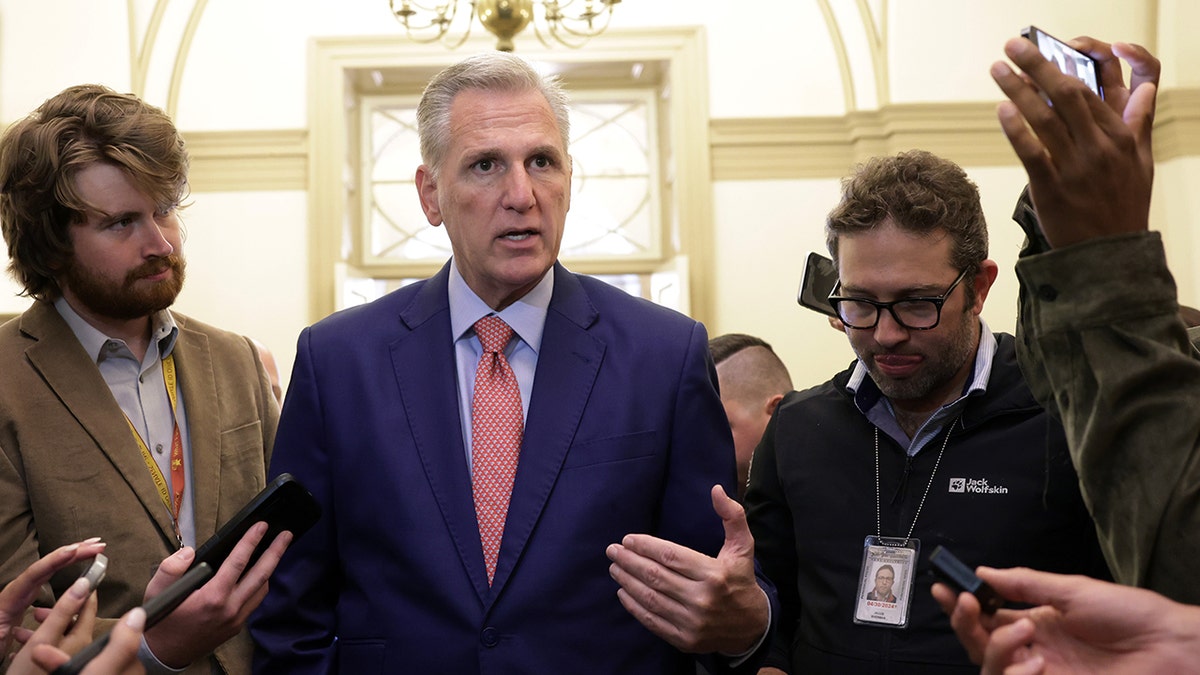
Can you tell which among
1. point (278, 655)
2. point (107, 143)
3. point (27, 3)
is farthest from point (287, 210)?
point (278, 655)

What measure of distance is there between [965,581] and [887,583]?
100 cm

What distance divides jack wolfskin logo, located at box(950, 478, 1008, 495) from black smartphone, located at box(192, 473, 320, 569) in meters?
1.18

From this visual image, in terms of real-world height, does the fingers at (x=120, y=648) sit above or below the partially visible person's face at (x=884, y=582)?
above

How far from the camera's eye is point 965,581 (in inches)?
50.3

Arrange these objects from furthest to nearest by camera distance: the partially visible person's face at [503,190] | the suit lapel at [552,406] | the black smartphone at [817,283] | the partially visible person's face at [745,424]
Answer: the partially visible person's face at [745,424] < the black smartphone at [817,283] < the partially visible person's face at [503,190] < the suit lapel at [552,406]

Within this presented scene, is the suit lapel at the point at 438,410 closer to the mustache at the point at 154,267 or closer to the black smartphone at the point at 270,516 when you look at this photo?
the black smartphone at the point at 270,516

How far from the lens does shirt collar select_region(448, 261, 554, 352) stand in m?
2.21

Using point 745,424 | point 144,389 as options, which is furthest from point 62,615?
point 745,424

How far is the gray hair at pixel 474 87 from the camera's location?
7.45 feet

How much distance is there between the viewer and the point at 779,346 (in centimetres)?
778

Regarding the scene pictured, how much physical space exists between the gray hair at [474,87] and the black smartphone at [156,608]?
3.47 ft

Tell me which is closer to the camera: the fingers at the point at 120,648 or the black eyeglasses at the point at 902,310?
the fingers at the point at 120,648

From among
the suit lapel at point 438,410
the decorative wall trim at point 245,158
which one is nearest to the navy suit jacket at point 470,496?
the suit lapel at point 438,410

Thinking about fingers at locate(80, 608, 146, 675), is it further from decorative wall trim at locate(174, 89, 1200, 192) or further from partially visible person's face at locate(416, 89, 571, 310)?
decorative wall trim at locate(174, 89, 1200, 192)
